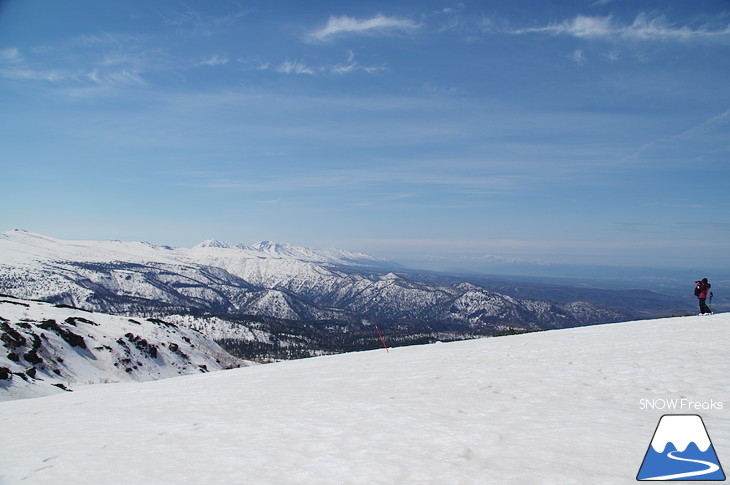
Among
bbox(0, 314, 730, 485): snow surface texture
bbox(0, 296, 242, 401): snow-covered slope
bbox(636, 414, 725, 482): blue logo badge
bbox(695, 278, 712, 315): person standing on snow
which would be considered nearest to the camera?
bbox(636, 414, 725, 482): blue logo badge

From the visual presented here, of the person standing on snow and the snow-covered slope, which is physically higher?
the person standing on snow

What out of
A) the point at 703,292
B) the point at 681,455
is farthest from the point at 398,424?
the point at 703,292

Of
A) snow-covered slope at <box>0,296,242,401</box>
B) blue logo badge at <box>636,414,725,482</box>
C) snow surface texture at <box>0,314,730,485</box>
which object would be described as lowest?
snow-covered slope at <box>0,296,242,401</box>

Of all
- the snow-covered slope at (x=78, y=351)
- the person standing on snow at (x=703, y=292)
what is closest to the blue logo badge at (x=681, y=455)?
the person standing on snow at (x=703, y=292)

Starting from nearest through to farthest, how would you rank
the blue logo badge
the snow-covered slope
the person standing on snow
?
the blue logo badge, the person standing on snow, the snow-covered slope

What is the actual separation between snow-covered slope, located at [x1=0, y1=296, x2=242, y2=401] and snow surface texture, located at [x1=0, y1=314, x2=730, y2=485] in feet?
90.0

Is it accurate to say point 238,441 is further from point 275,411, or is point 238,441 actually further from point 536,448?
point 536,448

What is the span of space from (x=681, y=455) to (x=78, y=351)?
8163 centimetres

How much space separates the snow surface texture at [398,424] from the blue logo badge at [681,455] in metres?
0.22

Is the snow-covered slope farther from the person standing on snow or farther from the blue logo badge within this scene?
the person standing on snow

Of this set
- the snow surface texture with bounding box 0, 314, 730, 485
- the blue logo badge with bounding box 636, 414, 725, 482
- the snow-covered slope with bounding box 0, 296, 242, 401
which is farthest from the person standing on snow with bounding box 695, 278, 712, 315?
the snow-covered slope with bounding box 0, 296, 242, 401

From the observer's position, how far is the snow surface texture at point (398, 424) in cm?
621

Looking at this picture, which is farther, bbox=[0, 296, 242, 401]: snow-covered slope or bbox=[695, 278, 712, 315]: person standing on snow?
bbox=[0, 296, 242, 401]: snow-covered slope

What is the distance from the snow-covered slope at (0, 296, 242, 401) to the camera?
142ft
